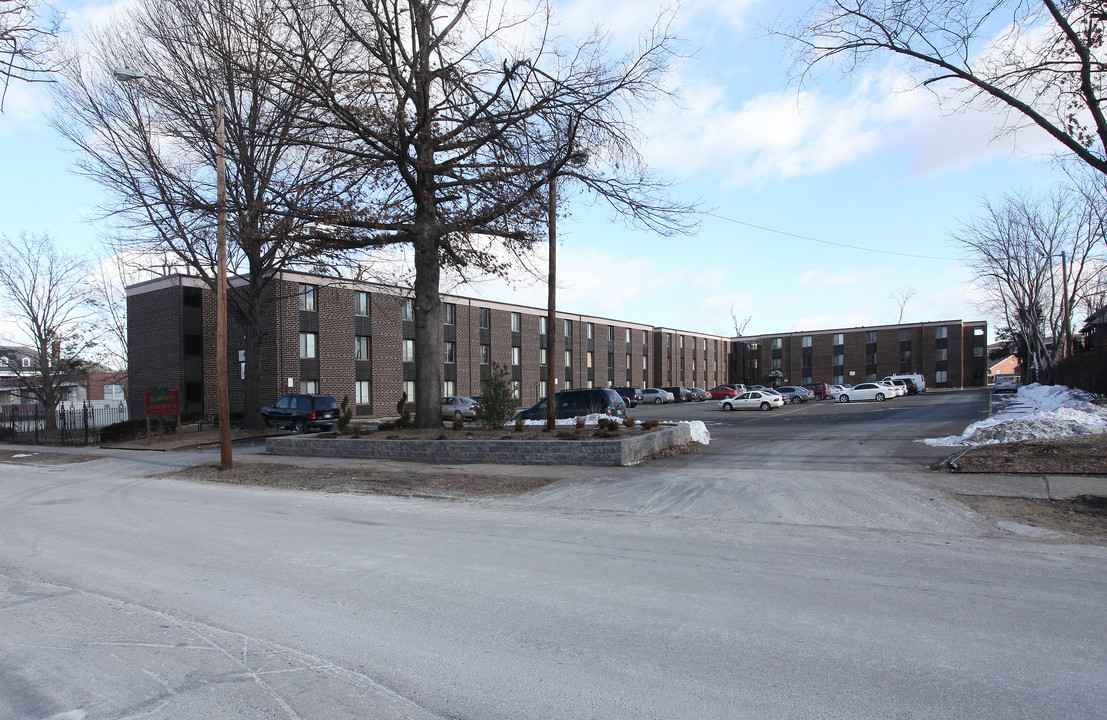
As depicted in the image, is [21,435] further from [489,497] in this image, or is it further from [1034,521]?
[1034,521]

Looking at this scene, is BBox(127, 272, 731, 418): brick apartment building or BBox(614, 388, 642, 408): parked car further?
BBox(614, 388, 642, 408): parked car

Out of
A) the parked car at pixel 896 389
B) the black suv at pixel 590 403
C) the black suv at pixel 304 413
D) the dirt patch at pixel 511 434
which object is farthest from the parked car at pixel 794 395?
the dirt patch at pixel 511 434

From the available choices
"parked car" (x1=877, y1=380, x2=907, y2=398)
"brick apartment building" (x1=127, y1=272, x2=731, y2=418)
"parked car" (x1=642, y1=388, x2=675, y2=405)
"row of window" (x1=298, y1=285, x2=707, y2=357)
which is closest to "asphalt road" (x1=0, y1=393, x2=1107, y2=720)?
"row of window" (x1=298, y1=285, x2=707, y2=357)

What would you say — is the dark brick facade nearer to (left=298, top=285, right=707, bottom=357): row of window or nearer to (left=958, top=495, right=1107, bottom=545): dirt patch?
A: (left=298, top=285, right=707, bottom=357): row of window

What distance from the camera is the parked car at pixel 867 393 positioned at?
51.3 m

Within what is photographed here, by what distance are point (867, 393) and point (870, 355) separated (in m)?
41.3

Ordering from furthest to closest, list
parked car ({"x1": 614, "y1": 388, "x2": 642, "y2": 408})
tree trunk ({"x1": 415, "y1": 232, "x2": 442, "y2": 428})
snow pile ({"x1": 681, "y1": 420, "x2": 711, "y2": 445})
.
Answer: parked car ({"x1": 614, "y1": 388, "x2": 642, "y2": 408}), snow pile ({"x1": 681, "y1": 420, "x2": 711, "y2": 445}), tree trunk ({"x1": 415, "y1": 232, "x2": 442, "y2": 428})

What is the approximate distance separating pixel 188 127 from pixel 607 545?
71.1 feet

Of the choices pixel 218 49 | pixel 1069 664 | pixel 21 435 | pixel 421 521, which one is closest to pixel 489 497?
pixel 421 521

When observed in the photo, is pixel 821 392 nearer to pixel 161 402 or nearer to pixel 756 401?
pixel 756 401

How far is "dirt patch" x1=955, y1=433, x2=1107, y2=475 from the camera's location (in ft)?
38.8

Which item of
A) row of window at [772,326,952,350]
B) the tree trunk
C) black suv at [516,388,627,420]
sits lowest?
black suv at [516,388,627,420]

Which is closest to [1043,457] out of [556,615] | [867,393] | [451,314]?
[556,615]

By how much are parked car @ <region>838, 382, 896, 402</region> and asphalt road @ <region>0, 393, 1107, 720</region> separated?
4496cm
